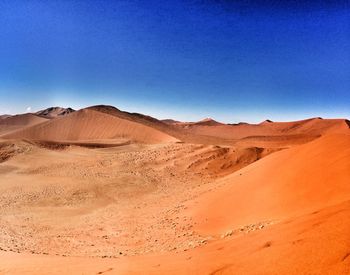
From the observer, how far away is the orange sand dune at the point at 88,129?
58.5 m

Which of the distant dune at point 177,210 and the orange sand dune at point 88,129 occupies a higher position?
the orange sand dune at point 88,129

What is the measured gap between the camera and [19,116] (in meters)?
105

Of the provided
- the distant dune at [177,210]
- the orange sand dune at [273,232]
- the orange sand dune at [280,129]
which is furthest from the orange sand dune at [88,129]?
the orange sand dune at [273,232]

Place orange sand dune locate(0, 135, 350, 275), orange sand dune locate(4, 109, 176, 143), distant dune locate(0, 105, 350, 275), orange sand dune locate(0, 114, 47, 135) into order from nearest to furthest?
orange sand dune locate(0, 135, 350, 275)
distant dune locate(0, 105, 350, 275)
orange sand dune locate(4, 109, 176, 143)
orange sand dune locate(0, 114, 47, 135)

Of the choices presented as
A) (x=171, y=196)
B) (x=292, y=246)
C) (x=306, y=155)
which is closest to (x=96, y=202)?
(x=171, y=196)

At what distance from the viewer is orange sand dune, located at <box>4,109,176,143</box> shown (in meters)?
58.5

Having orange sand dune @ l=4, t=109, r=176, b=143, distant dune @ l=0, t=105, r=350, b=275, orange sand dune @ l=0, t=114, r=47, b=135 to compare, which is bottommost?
distant dune @ l=0, t=105, r=350, b=275

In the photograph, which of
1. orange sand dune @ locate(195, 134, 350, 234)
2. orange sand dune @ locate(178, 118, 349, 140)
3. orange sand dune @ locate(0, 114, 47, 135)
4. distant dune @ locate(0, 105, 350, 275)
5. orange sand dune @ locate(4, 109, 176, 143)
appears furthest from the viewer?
orange sand dune @ locate(0, 114, 47, 135)

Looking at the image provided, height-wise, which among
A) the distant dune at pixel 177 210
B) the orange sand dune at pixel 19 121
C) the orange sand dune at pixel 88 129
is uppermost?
the orange sand dune at pixel 19 121

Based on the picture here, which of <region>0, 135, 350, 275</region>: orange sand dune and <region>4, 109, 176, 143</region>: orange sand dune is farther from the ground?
<region>4, 109, 176, 143</region>: orange sand dune

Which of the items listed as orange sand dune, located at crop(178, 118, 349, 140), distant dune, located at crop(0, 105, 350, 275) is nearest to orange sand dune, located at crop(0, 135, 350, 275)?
distant dune, located at crop(0, 105, 350, 275)

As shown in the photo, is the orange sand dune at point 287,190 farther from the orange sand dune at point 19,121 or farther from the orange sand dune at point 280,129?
the orange sand dune at point 19,121

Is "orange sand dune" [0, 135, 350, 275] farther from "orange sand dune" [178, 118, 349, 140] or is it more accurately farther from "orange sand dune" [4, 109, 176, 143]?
"orange sand dune" [178, 118, 349, 140]

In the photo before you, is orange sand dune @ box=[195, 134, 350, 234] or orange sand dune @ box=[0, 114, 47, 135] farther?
orange sand dune @ box=[0, 114, 47, 135]
